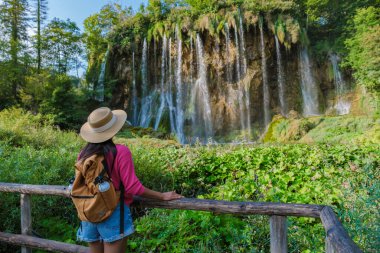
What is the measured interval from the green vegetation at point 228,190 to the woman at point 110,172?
3.67 ft

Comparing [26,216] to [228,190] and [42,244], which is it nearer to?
[42,244]

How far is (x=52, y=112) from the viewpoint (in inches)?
829

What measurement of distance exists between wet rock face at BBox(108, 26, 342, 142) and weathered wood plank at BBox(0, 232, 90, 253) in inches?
739

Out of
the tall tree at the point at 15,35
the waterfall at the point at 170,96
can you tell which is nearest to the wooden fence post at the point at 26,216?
the waterfall at the point at 170,96

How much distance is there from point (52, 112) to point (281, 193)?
19560mm

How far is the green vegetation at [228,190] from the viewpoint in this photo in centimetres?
322

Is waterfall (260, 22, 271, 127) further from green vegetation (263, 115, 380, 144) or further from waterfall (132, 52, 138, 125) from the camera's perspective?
waterfall (132, 52, 138, 125)

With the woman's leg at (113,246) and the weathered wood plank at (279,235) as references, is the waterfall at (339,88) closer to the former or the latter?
the weathered wood plank at (279,235)

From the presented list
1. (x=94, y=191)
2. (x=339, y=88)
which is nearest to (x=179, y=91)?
(x=339, y=88)

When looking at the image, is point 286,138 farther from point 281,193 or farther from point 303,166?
point 281,193

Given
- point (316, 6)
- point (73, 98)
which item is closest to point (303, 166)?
point (73, 98)

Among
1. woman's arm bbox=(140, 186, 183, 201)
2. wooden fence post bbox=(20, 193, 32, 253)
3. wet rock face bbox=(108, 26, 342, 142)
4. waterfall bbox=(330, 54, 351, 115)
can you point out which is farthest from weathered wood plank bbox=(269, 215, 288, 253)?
waterfall bbox=(330, 54, 351, 115)

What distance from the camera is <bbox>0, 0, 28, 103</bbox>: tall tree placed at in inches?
979

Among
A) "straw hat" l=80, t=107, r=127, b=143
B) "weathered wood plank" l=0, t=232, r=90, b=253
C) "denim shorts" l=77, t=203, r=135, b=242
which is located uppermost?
"straw hat" l=80, t=107, r=127, b=143
